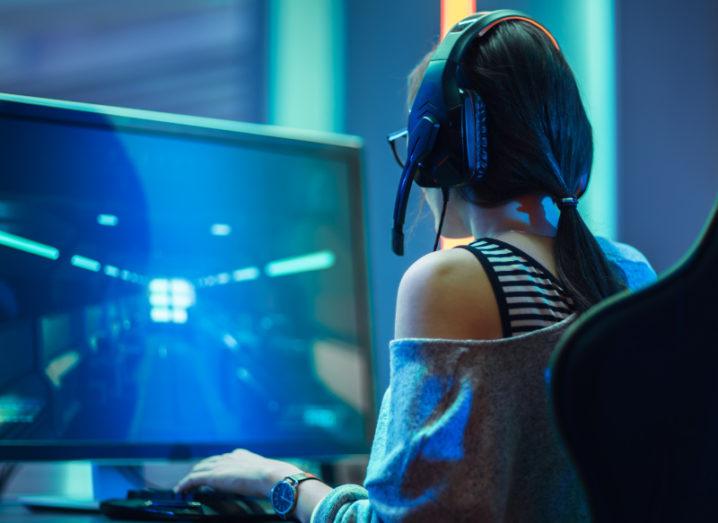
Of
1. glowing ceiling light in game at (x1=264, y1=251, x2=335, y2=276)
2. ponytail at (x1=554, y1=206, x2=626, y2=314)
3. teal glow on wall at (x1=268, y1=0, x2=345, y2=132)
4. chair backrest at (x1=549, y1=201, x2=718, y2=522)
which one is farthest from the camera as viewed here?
teal glow on wall at (x1=268, y1=0, x2=345, y2=132)

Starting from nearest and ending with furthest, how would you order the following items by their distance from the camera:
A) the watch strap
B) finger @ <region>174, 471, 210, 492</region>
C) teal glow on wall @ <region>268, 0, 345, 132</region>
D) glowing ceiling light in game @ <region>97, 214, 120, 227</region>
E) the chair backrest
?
the chair backrest, the watch strap, finger @ <region>174, 471, 210, 492</region>, glowing ceiling light in game @ <region>97, 214, 120, 227</region>, teal glow on wall @ <region>268, 0, 345, 132</region>

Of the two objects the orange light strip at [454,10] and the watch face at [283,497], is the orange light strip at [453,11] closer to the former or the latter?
the orange light strip at [454,10]

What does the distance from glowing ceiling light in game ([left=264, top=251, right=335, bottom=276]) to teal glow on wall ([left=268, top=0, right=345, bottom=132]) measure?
1.49ft

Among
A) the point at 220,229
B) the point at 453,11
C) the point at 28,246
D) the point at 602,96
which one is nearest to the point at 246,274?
the point at 220,229

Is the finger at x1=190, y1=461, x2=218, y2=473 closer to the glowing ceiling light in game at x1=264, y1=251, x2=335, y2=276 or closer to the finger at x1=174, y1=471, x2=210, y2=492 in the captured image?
the finger at x1=174, y1=471, x2=210, y2=492

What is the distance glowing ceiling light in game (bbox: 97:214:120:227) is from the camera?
122 centimetres

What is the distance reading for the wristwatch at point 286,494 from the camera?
978 mm

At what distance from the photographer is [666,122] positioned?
166 cm

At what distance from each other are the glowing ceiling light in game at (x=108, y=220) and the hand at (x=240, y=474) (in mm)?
390

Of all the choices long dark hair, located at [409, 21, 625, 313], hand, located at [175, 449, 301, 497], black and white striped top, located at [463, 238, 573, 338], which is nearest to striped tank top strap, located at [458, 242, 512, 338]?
black and white striped top, located at [463, 238, 573, 338]

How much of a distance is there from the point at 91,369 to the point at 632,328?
0.87 m

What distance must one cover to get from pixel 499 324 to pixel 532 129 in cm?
24

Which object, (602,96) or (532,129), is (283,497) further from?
(602,96)

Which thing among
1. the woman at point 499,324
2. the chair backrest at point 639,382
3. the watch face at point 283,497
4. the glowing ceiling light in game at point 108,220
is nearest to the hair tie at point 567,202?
the woman at point 499,324
